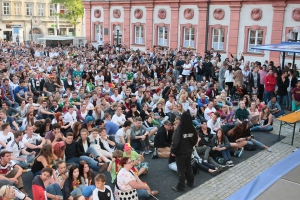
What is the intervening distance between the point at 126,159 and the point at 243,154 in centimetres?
485

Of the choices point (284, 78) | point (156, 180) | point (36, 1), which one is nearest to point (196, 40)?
point (284, 78)

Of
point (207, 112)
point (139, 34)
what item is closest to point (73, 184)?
point (207, 112)

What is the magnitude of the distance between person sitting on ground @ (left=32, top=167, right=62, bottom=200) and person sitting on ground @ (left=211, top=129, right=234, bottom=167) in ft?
14.7

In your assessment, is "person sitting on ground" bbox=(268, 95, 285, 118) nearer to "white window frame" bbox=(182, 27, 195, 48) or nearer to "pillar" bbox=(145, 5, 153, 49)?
"white window frame" bbox=(182, 27, 195, 48)

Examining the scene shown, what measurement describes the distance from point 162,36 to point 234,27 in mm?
6688

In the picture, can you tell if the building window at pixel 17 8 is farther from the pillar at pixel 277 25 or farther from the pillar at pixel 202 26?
the pillar at pixel 277 25

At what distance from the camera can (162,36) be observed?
29.6 meters

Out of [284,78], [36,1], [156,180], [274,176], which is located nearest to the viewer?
[274,176]

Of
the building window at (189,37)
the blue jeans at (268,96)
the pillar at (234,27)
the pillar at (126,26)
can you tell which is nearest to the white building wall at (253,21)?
the pillar at (234,27)

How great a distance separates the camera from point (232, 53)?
83.4 ft

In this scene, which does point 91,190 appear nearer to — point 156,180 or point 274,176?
point 156,180

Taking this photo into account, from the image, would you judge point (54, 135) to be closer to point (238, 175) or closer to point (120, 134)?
point (120, 134)

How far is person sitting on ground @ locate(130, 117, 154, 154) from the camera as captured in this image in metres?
10.2

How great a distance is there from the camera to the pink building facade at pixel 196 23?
916 inches
